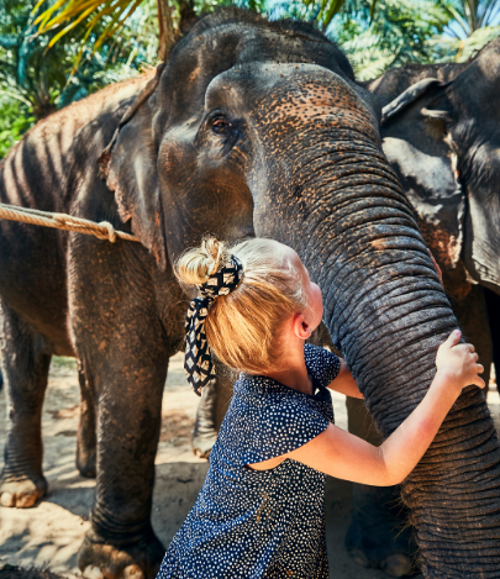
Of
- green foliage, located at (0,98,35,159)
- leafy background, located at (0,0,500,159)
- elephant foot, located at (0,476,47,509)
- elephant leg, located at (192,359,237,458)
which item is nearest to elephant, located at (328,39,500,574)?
elephant leg, located at (192,359,237,458)

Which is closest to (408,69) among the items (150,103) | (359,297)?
(150,103)

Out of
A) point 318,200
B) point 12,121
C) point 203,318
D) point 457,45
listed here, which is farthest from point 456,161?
point 12,121

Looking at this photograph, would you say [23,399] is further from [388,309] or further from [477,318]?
[388,309]

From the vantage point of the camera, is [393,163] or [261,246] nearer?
[261,246]

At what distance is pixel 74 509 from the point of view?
3.58 metres

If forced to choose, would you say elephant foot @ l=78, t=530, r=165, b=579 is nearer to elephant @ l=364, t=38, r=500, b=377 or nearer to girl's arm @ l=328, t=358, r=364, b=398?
girl's arm @ l=328, t=358, r=364, b=398

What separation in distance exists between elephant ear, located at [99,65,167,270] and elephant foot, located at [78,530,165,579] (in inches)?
53.8

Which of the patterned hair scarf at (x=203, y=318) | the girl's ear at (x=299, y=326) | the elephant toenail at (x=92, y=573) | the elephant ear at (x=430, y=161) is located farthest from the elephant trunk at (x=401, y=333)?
the elephant toenail at (x=92, y=573)

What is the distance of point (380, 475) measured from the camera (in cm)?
124

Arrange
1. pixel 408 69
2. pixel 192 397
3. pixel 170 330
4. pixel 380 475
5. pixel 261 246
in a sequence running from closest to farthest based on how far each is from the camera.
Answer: pixel 380 475 → pixel 261 246 → pixel 170 330 → pixel 408 69 → pixel 192 397

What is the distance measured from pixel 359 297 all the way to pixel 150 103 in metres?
1.57

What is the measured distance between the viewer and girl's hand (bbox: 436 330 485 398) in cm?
120

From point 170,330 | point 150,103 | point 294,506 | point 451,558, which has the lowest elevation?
point 170,330

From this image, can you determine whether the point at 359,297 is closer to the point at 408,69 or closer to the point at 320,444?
the point at 320,444
